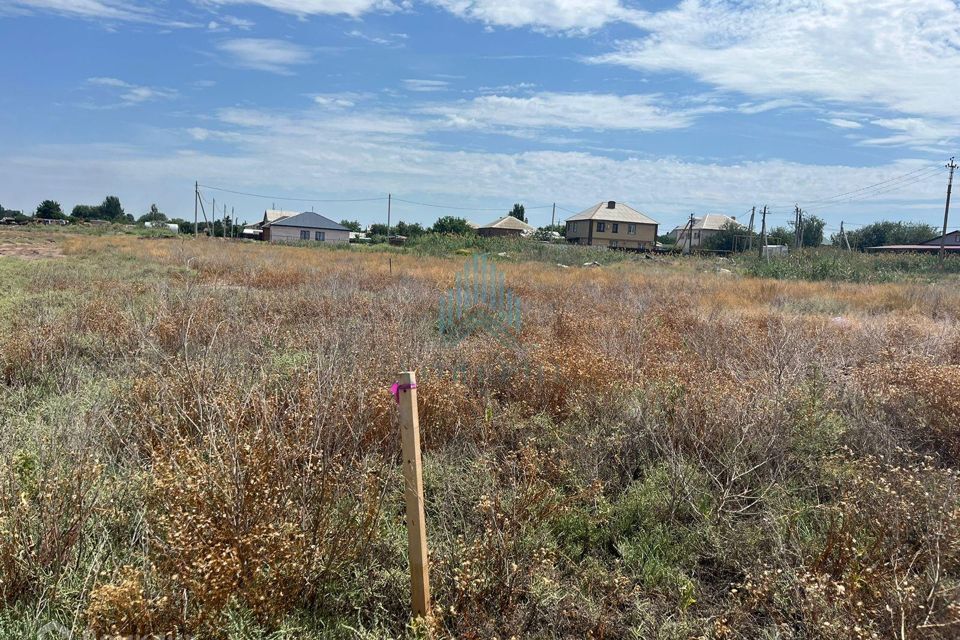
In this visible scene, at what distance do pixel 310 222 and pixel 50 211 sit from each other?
119 feet

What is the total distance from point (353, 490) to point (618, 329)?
4.77m

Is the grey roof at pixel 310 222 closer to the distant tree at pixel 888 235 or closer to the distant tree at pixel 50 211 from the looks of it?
the distant tree at pixel 50 211

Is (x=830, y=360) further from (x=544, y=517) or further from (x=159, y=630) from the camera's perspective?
(x=159, y=630)

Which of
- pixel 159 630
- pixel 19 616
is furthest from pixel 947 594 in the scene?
pixel 19 616

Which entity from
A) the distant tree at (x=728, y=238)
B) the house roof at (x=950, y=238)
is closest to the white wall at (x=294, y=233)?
the distant tree at (x=728, y=238)

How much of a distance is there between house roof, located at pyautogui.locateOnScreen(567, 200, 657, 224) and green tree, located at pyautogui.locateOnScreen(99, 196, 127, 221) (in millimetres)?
64704

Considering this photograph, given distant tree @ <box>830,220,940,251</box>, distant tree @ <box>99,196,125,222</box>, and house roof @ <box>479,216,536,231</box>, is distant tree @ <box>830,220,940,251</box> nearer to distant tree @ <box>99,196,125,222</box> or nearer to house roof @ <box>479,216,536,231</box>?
house roof @ <box>479,216,536,231</box>

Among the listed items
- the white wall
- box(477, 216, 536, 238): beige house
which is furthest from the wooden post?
box(477, 216, 536, 238): beige house

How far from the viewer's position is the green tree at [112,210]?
261 feet

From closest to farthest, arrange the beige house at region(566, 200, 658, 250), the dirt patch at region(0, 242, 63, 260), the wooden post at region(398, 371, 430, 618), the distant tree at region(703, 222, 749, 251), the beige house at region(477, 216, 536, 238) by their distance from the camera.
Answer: the wooden post at region(398, 371, 430, 618) < the dirt patch at region(0, 242, 63, 260) < the distant tree at region(703, 222, 749, 251) < the beige house at region(566, 200, 658, 250) < the beige house at region(477, 216, 536, 238)

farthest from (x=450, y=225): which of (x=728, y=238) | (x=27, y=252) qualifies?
(x=27, y=252)

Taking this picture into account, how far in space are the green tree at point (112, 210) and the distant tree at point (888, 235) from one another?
91.6 metres

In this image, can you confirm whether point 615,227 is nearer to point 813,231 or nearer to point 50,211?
point 813,231

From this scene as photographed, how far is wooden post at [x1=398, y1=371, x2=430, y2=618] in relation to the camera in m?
2.17
